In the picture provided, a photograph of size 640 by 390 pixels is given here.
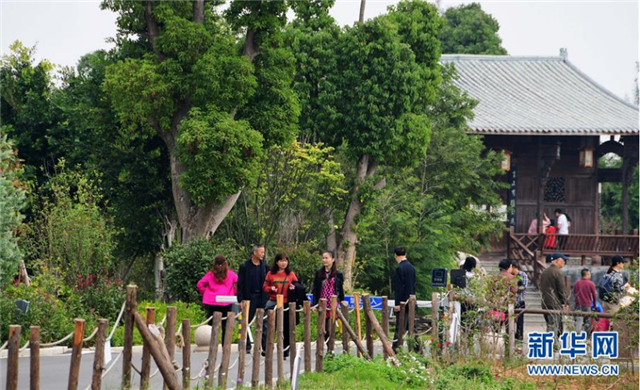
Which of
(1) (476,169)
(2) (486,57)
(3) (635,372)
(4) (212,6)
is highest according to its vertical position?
(2) (486,57)

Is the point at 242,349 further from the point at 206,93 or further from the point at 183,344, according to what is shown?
the point at 206,93

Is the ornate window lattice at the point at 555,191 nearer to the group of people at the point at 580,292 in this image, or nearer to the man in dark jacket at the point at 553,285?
the group of people at the point at 580,292

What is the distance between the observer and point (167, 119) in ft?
71.1

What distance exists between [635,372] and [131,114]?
35.0 feet

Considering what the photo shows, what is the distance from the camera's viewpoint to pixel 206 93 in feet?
69.6

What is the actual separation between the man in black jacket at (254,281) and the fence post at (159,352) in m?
4.37

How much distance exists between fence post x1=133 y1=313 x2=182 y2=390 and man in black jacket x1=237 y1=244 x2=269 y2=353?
14.3 ft

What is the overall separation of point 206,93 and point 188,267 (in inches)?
128

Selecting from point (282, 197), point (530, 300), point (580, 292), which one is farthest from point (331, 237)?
point (580, 292)

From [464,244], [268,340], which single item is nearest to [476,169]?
[464,244]

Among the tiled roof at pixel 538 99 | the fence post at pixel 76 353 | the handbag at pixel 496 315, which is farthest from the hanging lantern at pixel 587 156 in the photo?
the fence post at pixel 76 353

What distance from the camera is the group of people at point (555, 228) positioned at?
33156 mm

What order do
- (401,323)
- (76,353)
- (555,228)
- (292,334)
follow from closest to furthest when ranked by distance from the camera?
(76,353), (292,334), (401,323), (555,228)

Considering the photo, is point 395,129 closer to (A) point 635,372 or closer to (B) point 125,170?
(B) point 125,170
